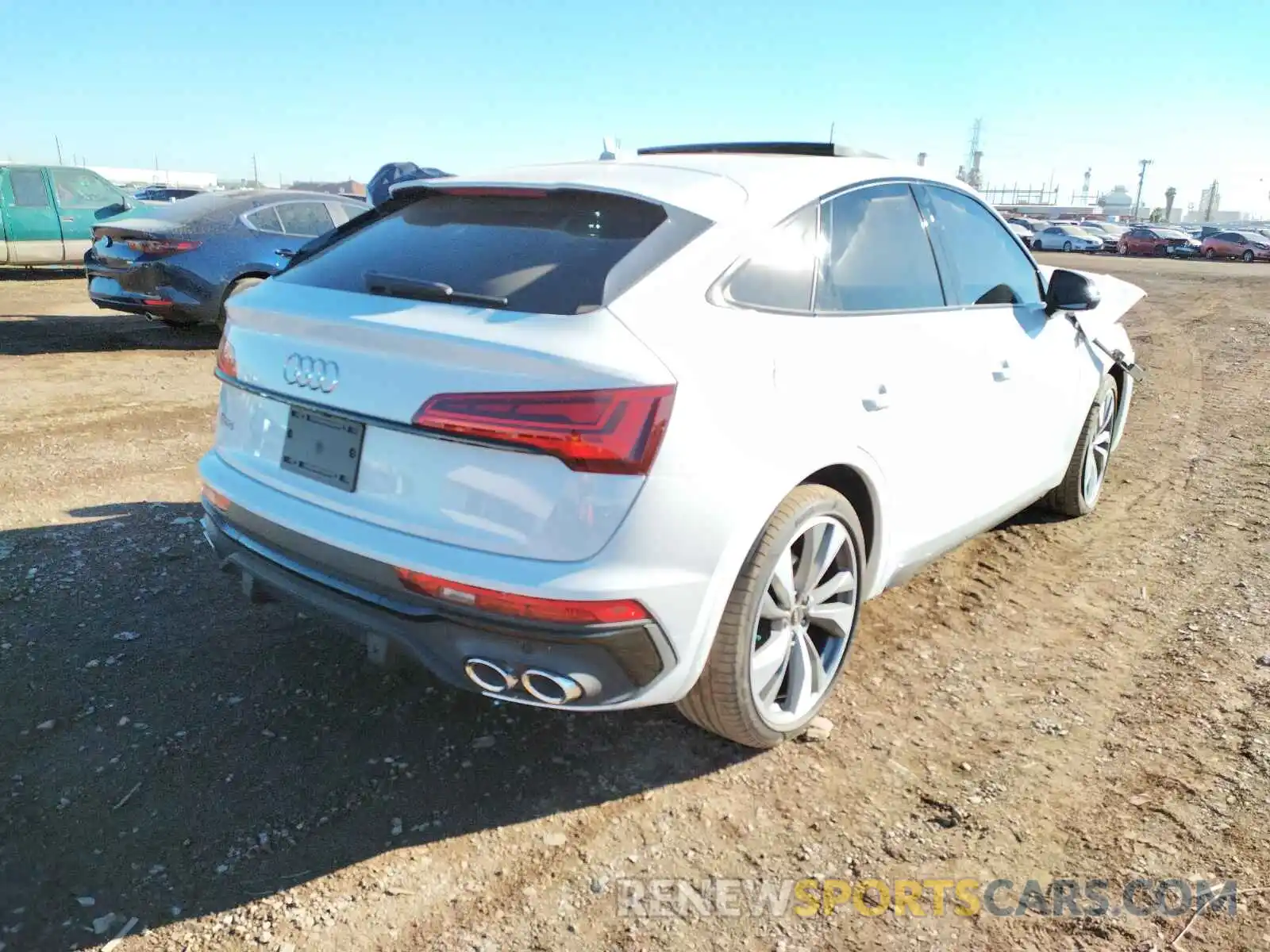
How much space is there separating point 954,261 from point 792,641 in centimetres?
170

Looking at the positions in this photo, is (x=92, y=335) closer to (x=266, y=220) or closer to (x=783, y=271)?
(x=266, y=220)

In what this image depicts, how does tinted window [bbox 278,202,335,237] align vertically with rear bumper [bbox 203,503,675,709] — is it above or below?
above

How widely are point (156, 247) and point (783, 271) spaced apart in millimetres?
7627

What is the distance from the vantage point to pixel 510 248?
2.46 m

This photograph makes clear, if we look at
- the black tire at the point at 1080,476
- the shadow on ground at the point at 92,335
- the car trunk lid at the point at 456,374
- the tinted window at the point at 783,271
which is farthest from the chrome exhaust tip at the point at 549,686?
the shadow on ground at the point at 92,335

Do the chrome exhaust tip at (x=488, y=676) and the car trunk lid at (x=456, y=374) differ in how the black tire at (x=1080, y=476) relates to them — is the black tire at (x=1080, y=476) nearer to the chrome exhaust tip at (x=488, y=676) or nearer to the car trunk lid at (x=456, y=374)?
the car trunk lid at (x=456, y=374)

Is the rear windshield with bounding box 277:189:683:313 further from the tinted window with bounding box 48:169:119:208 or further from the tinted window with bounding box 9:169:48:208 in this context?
the tinted window with bounding box 48:169:119:208

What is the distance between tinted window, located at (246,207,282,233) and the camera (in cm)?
898

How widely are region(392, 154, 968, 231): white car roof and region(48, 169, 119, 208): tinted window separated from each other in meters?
14.0

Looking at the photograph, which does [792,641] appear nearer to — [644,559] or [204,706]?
[644,559]

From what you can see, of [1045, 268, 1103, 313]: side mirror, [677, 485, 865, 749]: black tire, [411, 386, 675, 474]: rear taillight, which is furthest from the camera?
[1045, 268, 1103, 313]: side mirror

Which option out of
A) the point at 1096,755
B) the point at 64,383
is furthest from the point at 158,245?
the point at 1096,755

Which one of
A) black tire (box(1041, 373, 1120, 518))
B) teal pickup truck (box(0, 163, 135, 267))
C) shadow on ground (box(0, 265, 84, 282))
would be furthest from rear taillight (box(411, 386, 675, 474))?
shadow on ground (box(0, 265, 84, 282))

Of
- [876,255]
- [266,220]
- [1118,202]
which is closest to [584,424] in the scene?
[876,255]
